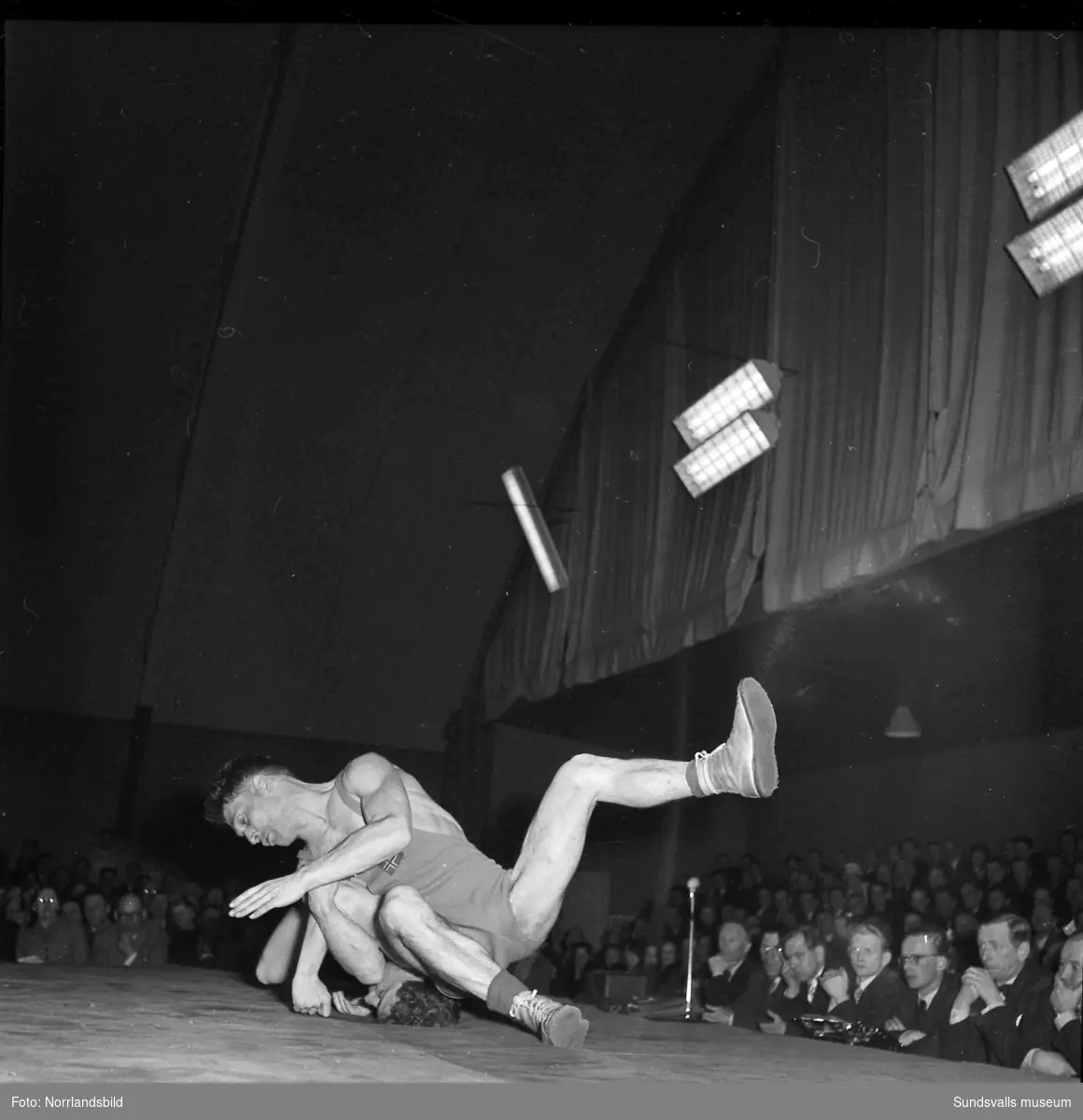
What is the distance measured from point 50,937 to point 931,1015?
220 inches

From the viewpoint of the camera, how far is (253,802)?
330 cm

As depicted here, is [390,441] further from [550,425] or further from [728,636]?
[728,636]

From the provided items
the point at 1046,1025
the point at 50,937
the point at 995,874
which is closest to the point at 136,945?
the point at 50,937

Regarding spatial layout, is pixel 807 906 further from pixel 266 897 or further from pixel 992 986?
pixel 266 897

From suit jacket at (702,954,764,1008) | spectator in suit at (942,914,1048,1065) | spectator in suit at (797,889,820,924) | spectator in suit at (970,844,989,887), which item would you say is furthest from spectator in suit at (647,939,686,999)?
spectator in suit at (942,914,1048,1065)

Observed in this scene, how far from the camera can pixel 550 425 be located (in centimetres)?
1073

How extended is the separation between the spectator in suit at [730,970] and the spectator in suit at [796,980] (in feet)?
1.14

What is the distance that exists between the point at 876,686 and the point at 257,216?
17.9 ft

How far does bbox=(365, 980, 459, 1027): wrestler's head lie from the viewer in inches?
124

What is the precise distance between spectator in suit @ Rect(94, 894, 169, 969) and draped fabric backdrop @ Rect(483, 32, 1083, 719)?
334cm

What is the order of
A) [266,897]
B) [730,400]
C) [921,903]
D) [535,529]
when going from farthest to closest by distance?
1. [535,529]
2. [730,400]
3. [921,903]
4. [266,897]

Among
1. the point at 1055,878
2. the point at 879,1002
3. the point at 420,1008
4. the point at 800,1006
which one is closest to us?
the point at 420,1008

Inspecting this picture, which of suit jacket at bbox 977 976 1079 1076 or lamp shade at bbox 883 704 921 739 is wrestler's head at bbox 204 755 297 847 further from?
lamp shade at bbox 883 704 921 739

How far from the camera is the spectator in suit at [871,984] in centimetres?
397
